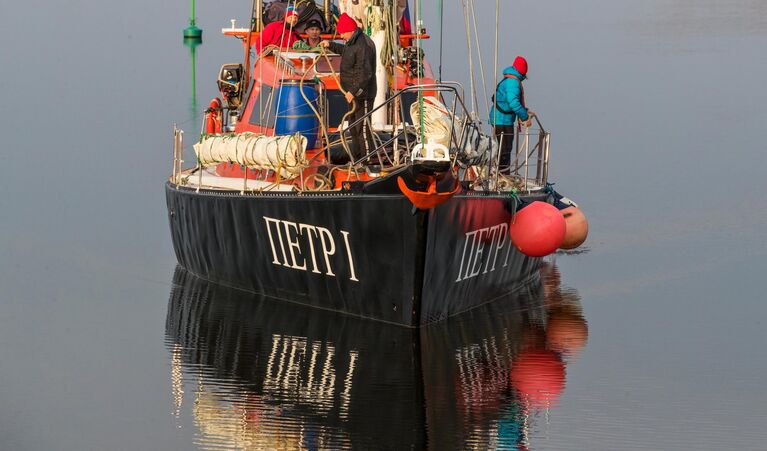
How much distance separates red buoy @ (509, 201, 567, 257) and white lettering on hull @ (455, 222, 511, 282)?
27 centimetres

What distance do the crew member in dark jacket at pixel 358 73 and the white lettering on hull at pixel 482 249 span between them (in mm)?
1421

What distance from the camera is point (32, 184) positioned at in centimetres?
2805

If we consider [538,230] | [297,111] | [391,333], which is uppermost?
[297,111]

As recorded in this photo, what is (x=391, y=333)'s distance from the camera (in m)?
16.8

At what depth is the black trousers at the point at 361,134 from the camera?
17234 millimetres

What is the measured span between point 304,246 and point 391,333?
1.29m

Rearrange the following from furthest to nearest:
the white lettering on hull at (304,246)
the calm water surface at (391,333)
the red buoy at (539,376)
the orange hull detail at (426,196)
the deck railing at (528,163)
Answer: the deck railing at (528,163), the white lettering on hull at (304,246), the orange hull detail at (426,196), the red buoy at (539,376), the calm water surface at (391,333)

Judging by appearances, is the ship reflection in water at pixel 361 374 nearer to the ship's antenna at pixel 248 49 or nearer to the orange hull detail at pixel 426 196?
the orange hull detail at pixel 426 196

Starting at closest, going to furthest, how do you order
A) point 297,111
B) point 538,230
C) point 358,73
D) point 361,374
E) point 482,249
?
1. point 361,374
2. point 358,73
3. point 538,230
4. point 482,249
5. point 297,111

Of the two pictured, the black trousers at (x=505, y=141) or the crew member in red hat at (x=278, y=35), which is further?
the black trousers at (x=505, y=141)

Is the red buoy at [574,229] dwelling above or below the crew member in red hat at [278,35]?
below

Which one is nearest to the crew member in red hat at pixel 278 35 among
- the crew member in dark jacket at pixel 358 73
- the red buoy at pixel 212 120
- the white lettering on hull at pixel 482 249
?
the red buoy at pixel 212 120

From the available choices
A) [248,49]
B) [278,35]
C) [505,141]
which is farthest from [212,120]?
[505,141]

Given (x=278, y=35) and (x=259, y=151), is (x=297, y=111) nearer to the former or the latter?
(x=259, y=151)
